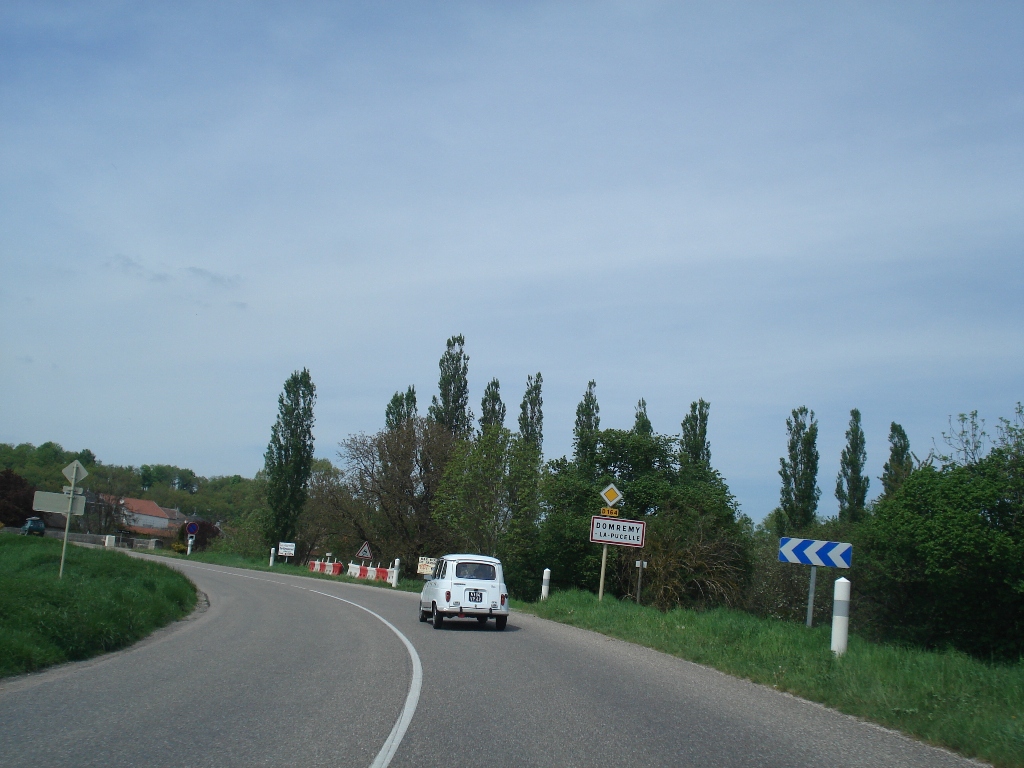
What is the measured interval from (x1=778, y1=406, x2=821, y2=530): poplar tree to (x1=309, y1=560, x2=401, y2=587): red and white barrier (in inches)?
1051

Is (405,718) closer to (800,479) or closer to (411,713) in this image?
(411,713)

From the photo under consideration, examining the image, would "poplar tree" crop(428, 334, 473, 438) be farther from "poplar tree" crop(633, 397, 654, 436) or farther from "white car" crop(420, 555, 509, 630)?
"white car" crop(420, 555, 509, 630)

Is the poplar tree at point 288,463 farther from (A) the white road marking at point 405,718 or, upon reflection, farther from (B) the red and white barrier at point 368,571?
(A) the white road marking at point 405,718

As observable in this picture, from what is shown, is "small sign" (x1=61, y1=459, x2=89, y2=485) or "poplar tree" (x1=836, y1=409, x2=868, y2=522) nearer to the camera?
"small sign" (x1=61, y1=459, x2=89, y2=485)

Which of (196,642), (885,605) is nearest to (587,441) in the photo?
(885,605)

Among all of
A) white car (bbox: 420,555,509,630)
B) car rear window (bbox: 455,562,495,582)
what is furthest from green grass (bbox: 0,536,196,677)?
car rear window (bbox: 455,562,495,582)

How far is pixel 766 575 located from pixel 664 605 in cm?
1955

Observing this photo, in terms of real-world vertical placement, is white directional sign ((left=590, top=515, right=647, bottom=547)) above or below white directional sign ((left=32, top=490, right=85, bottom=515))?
above

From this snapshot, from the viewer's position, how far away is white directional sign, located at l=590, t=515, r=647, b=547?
75.7ft

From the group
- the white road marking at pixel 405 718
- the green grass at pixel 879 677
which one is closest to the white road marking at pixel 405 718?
the white road marking at pixel 405 718

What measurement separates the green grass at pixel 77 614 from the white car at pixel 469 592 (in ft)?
20.2

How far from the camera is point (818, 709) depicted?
8953mm

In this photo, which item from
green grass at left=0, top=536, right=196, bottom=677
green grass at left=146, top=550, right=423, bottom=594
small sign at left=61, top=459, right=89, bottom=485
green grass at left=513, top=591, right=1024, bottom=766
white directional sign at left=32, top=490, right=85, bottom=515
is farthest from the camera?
green grass at left=146, top=550, right=423, bottom=594

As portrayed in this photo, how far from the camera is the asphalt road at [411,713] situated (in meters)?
6.22
